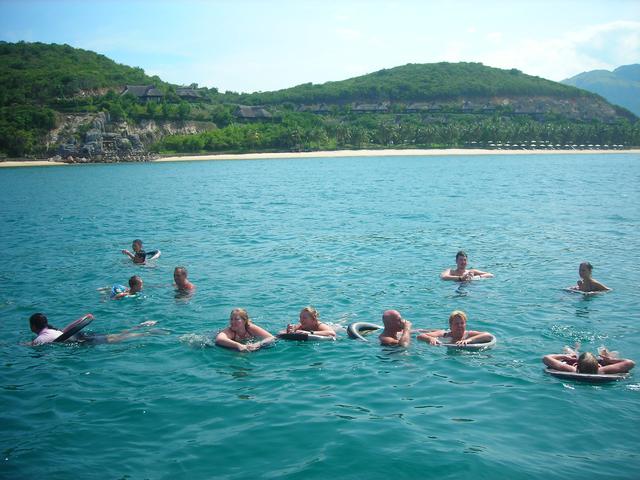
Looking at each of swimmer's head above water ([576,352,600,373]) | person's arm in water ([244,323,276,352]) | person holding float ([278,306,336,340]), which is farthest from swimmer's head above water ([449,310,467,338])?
person's arm in water ([244,323,276,352])

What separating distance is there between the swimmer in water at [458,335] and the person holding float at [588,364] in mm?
1415

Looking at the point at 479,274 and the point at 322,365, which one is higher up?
the point at 479,274

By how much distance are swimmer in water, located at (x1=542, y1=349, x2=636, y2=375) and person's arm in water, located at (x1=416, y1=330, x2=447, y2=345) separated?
215cm

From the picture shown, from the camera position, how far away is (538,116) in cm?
16525

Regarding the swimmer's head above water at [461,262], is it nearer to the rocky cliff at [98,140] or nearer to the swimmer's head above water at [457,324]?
the swimmer's head above water at [457,324]

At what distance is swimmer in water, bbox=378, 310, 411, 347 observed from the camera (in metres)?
11.4

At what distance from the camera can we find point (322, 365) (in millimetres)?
10625

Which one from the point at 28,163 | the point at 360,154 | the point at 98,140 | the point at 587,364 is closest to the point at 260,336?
the point at 587,364

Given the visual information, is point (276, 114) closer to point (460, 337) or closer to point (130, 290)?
point (130, 290)

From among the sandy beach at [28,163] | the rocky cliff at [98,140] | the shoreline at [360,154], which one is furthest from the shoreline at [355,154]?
the sandy beach at [28,163]

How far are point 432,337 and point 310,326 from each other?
2.66 meters

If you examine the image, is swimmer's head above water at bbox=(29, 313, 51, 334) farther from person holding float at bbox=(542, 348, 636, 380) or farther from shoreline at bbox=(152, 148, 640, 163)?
shoreline at bbox=(152, 148, 640, 163)

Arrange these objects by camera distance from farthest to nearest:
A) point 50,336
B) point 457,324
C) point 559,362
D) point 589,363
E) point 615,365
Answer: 1. point 50,336
2. point 457,324
3. point 559,362
4. point 615,365
5. point 589,363

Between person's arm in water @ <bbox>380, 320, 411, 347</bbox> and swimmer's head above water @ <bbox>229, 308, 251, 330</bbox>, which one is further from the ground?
swimmer's head above water @ <bbox>229, 308, 251, 330</bbox>
